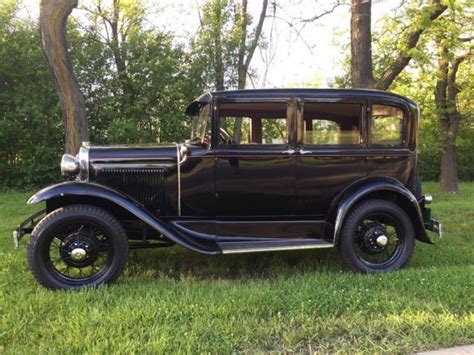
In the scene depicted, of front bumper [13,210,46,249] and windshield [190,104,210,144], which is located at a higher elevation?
windshield [190,104,210,144]

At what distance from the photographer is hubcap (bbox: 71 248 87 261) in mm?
4602

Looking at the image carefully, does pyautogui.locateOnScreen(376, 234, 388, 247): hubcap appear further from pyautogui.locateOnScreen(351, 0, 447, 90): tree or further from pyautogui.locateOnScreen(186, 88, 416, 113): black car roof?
pyautogui.locateOnScreen(351, 0, 447, 90): tree

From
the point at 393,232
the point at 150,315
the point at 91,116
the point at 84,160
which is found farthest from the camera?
the point at 91,116

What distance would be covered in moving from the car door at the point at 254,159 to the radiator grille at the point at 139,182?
61 centimetres

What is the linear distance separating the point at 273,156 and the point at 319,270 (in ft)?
4.49

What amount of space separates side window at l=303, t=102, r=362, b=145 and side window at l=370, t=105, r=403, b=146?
0.18 meters

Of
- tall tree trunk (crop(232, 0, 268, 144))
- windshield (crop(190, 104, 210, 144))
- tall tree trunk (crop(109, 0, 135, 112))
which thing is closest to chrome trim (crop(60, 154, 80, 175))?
windshield (crop(190, 104, 210, 144))

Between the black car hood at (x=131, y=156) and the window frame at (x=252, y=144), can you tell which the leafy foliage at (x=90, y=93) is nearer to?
the black car hood at (x=131, y=156)

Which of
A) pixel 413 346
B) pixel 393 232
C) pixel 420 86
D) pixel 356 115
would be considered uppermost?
pixel 420 86

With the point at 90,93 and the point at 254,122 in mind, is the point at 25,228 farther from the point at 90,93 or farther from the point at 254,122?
the point at 90,93

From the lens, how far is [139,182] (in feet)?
16.7

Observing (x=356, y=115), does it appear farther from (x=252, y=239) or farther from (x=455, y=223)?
(x=455, y=223)

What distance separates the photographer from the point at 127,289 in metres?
4.50

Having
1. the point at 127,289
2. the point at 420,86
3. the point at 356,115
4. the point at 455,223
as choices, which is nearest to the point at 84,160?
the point at 127,289
